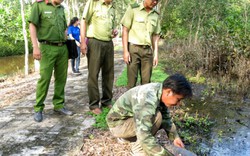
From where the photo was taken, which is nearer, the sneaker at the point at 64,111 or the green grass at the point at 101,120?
the green grass at the point at 101,120

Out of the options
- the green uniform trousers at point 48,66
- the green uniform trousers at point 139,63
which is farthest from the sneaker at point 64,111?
the green uniform trousers at point 139,63

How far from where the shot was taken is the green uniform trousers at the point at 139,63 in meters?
4.09

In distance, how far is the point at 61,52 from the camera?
4000 mm

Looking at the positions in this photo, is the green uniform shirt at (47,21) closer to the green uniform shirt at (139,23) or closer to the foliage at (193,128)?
the green uniform shirt at (139,23)

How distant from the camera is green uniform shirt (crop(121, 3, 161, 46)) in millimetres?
4043

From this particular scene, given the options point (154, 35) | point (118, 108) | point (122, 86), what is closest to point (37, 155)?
point (118, 108)

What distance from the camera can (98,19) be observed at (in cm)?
410

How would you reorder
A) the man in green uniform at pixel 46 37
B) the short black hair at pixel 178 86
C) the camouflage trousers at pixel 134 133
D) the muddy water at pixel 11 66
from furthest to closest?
the muddy water at pixel 11 66 → the man in green uniform at pixel 46 37 → the camouflage trousers at pixel 134 133 → the short black hair at pixel 178 86

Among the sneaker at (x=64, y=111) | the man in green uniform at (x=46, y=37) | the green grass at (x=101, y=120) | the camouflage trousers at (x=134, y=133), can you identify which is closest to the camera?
the camouflage trousers at (x=134, y=133)

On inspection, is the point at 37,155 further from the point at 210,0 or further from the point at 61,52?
the point at 210,0

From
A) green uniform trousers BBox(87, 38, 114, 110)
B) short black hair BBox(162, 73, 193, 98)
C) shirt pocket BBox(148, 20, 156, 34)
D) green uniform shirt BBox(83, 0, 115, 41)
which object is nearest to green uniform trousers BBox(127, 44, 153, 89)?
shirt pocket BBox(148, 20, 156, 34)

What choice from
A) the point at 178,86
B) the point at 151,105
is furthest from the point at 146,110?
the point at 178,86

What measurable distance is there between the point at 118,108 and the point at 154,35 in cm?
186

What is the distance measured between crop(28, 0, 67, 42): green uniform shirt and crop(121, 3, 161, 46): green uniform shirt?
3.17ft
